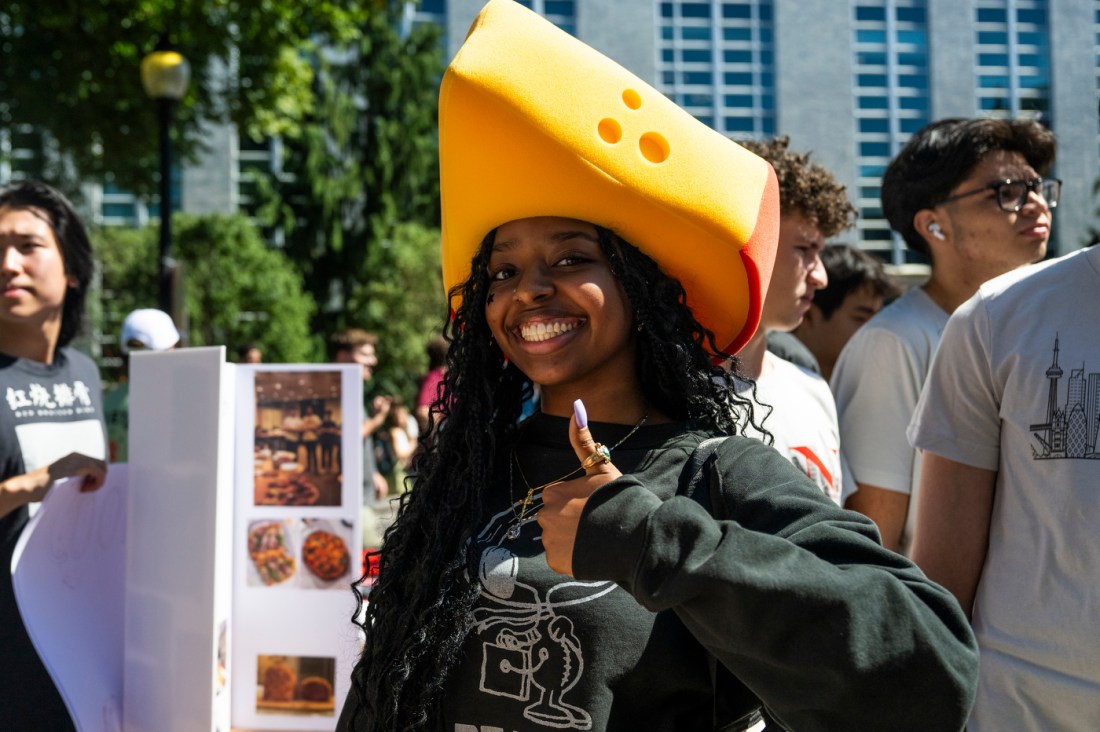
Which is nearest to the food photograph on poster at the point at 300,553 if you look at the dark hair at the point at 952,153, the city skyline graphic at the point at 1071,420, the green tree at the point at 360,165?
the city skyline graphic at the point at 1071,420

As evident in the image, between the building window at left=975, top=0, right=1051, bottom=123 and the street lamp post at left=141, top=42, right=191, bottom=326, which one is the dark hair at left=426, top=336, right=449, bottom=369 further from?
the building window at left=975, top=0, right=1051, bottom=123

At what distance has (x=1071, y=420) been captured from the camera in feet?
6.79

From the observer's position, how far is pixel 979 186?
125 inches

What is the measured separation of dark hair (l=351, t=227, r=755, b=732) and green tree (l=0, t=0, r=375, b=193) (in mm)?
A: 12058

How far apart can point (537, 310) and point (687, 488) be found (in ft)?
1.33

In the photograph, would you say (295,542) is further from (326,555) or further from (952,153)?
(952,153)

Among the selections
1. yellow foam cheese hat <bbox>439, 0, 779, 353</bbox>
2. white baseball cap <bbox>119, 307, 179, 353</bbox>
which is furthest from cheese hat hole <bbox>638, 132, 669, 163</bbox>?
white baseball cap <bbox>119, 307, 179, 353</bbox>

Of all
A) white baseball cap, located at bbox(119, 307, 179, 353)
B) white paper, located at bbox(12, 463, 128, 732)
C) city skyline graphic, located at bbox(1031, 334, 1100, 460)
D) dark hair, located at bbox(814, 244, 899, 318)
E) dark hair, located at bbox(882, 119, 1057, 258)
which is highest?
dark hair, located at bbox(882, 119, 1057, 258)

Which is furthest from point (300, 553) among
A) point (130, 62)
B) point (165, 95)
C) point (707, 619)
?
point (130, 62)

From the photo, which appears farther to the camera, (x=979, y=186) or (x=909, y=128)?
(x=909, y=128)

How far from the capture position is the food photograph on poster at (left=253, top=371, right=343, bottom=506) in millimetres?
3021

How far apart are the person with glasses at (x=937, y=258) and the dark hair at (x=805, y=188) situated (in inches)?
11.5

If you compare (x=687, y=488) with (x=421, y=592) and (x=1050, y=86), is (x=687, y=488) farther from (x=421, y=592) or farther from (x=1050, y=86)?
(x=1050, y=86)

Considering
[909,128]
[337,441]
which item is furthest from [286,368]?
[909,128]
